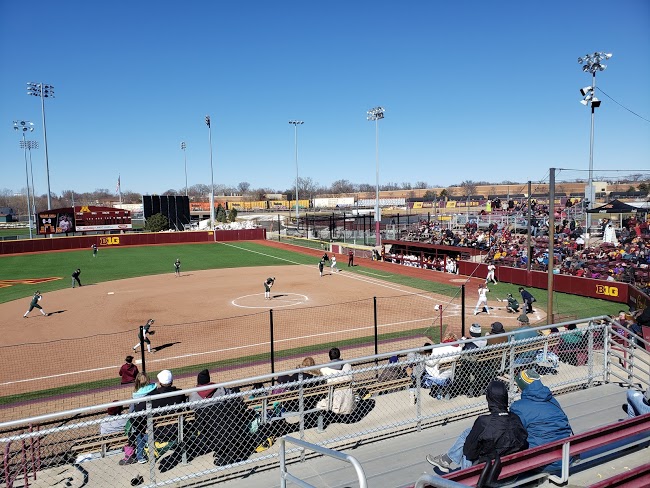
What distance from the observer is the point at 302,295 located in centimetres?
2923

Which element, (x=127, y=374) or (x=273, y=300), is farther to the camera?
(x=273, y=300)

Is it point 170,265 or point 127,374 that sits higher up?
point 127,374

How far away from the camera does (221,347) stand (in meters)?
19.1

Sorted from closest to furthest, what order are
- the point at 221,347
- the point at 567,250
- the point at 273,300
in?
the point at 221,347 → the point at 273,300 → the point at 567,250

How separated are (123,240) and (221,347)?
51.1 metres

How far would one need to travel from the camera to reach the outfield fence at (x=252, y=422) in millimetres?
6828

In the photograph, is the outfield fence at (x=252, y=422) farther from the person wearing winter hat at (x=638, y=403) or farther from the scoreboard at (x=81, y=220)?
the scoreboard at (x=81, y=220)

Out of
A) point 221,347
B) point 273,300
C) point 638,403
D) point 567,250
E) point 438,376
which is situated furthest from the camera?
point 567,250

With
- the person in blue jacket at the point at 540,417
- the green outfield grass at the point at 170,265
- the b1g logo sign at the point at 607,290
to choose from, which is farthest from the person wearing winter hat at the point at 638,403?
the b1g logo sign at the point at 607,290

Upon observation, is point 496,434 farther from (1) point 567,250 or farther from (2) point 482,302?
(1) point 567,250

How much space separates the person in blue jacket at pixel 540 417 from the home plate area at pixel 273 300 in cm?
2045

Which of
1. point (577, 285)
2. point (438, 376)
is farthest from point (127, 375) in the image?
point (577, 285)

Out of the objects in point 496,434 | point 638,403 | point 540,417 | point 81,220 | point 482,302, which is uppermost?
point 81,220

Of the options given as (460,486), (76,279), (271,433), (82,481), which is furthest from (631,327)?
(76,279)
